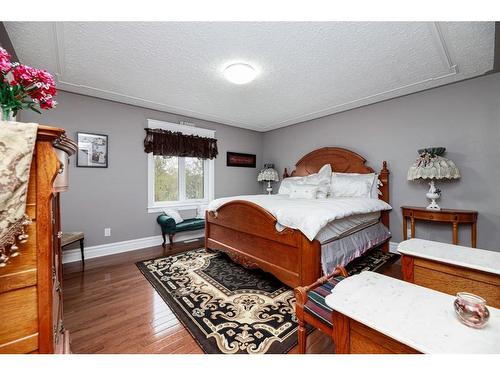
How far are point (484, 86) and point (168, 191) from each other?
15.8 ft

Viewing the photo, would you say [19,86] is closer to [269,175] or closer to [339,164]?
[339,164]

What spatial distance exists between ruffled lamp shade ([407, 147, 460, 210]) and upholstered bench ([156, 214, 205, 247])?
3300 mm

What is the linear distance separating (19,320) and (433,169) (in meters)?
3.73

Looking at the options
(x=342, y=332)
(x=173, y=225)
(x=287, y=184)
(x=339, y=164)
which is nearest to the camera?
(x=342, y=332)

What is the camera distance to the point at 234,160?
4.88 meters

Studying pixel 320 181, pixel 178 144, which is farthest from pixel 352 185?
pixel 178 144

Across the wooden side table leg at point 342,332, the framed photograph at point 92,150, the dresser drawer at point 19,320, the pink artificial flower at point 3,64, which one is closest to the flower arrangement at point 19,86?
the pink artificial flower at point 3,64

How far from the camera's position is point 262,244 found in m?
2.36

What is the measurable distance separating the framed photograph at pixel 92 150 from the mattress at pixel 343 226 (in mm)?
3270

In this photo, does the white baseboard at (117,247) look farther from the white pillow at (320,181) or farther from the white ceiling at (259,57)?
the white ceiling at (259,57)

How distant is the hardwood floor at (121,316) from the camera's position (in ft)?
4.73

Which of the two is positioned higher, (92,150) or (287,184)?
(92,150)

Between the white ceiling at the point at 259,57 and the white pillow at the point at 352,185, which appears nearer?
the white ceiling at the point at 259,57
